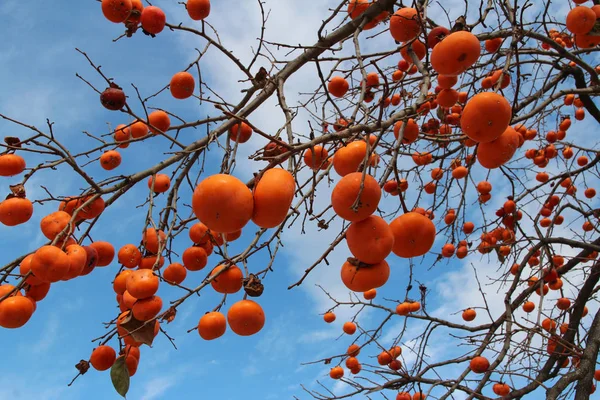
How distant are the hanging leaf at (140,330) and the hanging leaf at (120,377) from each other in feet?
0.65

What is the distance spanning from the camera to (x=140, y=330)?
2.09 meters

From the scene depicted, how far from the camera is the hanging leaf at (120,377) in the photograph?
213 cm

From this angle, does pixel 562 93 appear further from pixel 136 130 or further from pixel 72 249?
pixel 72 249

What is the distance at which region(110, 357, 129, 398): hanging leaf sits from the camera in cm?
213

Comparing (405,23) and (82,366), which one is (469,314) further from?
(82,366)

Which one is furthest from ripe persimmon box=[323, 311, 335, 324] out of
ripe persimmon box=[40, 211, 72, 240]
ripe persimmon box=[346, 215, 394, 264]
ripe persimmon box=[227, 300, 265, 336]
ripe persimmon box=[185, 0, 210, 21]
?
ripe persimmon box=[346, 215, 394, 264]

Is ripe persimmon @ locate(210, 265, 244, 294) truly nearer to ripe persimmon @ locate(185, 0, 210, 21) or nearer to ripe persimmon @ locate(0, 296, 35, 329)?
ripe persimmon @ locate(0, 296, 35, 329)

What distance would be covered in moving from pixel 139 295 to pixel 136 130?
5.07 ft

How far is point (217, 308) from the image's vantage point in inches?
94.7

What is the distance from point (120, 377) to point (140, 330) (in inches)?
12.0

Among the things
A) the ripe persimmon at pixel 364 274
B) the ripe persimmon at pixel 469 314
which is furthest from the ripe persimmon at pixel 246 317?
the ripe persimmon at pixel 469 314

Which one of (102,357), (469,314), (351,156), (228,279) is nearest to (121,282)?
(102,357)

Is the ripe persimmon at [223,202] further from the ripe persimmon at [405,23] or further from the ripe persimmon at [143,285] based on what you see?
the ripe persimmon at [405,23]

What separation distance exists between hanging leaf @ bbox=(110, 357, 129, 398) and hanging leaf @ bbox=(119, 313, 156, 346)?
0.20 metres
